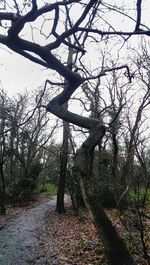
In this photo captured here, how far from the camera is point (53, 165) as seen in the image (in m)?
28.1

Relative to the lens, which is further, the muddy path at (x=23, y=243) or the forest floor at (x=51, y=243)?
the muddy path at (x=23, y=243)

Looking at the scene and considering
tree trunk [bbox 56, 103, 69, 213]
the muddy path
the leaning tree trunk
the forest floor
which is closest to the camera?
the leaning tree trunk

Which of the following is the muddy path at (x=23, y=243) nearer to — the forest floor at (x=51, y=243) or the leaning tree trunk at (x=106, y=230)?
the forest floor at (x=51, y=243)

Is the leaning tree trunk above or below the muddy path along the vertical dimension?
above

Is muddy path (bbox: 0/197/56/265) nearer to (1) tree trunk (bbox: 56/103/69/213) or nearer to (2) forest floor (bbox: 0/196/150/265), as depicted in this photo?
A: (2) forest floor (bbox: 0/196/150/265)

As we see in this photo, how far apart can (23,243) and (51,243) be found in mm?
964

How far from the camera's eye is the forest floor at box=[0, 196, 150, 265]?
6.92 metres

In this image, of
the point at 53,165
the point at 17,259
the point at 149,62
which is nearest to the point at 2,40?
the point at 17,259

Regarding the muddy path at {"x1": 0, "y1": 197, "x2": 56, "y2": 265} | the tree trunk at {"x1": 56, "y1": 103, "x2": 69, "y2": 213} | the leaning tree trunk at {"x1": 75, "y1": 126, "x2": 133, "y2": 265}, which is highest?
the tree trunk at {"x1": 56, "y1": 103, "x2": 69, "y2": 213}

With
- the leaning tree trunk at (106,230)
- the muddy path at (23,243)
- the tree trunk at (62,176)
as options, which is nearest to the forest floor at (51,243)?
the muddy path at (23,243)

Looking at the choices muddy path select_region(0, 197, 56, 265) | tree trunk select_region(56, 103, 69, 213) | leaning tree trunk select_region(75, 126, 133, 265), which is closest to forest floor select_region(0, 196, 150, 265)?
muddy path select_region(0, 197, 56, 265)

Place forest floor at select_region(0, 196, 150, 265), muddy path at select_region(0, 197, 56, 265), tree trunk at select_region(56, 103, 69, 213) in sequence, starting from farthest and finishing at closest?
tree trunk at select_region(56, 103, 69, 213)
muddy path at select_region(0, 197, 56, 265)
forest floor at select_region(0, 196, 150, 265)

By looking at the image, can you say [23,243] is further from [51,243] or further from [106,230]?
[106,230]

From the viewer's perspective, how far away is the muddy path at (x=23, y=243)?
7051 millimetres
